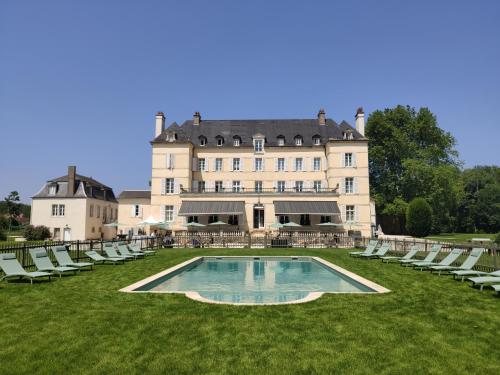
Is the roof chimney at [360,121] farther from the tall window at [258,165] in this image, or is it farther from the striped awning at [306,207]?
the tall window at [258,165]

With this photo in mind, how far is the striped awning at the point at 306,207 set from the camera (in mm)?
32469

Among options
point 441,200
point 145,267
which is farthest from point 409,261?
point 441,200

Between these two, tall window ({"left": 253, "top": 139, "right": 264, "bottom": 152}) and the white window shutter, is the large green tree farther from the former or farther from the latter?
the white window shutter

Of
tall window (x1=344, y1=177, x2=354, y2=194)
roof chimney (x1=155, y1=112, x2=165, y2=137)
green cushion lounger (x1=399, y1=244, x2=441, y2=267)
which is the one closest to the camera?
green cushion lounger (x1=399, y1=244, x2=441, y2=267)

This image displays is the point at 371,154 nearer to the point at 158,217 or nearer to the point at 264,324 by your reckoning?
the point at 158,217

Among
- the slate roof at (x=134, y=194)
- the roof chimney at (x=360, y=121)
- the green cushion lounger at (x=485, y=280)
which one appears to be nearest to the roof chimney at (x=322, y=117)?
the roof chimney at (x=360, y=121)

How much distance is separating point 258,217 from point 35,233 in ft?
74.1

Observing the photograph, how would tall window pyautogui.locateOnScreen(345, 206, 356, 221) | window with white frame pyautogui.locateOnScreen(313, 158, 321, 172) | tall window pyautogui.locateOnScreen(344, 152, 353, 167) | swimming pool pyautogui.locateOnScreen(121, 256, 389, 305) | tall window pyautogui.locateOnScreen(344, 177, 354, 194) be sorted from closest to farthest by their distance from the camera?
1. swimming pool pyautogui.locateOnScreen(121, 256, 389, 305)
2. tall window pyautogui.locateOnScreen(345, 206, 356, 221)
3. tall window pyautogui.locateOnScreen(344, 177, 354, 194)
4. tall window pyautogui.locateOnScreen(344, 152, 353, 167)
5. window with white frame pyautogui.locateOnScreen(313, 158, 321, 172)

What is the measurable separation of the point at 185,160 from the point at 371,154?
23.6 meters

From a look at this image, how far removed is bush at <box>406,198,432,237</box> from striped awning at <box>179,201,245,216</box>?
18141mm

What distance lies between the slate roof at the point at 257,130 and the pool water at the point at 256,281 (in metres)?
20.5

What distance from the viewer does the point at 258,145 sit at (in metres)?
37.5

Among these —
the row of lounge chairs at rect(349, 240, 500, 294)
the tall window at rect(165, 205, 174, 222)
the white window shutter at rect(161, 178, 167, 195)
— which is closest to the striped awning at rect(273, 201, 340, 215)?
the tall window at rect(165, 205, 174, 222)

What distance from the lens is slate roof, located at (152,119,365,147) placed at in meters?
37.5
